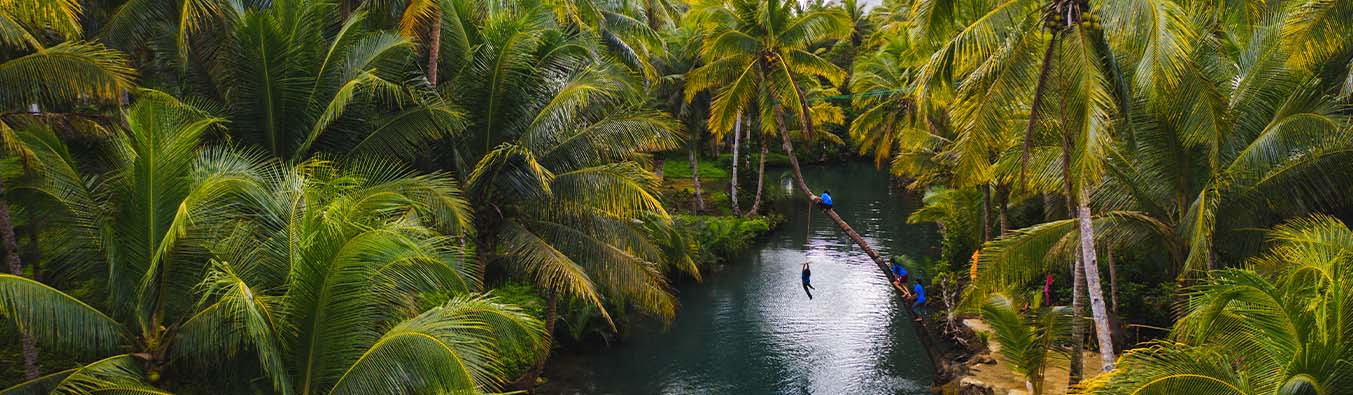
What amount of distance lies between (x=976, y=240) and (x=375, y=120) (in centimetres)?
1546

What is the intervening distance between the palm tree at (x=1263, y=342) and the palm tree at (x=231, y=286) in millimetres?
4873

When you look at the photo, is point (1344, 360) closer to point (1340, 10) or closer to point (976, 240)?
point (1340, 10)

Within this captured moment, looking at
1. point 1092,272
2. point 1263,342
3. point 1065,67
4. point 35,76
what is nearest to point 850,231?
point 1092,272

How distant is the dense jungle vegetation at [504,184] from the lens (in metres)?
7.05

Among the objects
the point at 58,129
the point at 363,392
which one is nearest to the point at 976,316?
the point at 363,392

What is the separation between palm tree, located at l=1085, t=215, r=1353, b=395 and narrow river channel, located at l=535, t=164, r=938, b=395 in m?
9.59

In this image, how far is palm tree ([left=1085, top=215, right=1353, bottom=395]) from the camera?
5.71m

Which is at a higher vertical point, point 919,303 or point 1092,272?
point 1092,272

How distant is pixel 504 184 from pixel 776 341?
8.48m

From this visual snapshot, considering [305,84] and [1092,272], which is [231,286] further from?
[1092,272]

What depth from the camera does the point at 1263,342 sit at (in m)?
6.20

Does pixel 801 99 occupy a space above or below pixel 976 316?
Answer: above

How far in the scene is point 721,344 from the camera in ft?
63.2

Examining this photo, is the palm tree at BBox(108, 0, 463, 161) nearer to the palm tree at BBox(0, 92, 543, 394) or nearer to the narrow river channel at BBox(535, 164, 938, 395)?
the palm tree at BBox(0, 92, 543, 394)
